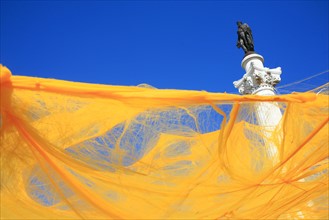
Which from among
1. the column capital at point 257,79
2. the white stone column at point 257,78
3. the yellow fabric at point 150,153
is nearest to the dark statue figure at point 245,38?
the white stone column at point 257,78

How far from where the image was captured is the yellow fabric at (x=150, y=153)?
2.57 meters

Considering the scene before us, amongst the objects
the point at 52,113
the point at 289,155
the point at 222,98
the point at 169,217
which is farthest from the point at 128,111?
the point at 289,155

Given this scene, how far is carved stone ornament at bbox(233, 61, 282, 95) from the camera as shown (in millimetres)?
9383

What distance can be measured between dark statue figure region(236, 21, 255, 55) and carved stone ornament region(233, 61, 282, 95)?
72.5 inches

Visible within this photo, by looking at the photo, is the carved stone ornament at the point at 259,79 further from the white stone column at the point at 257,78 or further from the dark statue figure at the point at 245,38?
the dark statue figure at the point at 245,38

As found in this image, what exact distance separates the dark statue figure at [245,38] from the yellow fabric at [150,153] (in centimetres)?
850

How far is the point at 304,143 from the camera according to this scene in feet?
10.6

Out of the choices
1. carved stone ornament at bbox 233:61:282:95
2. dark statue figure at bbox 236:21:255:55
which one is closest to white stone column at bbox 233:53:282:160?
carved stone ornament at bbox 233:61:282:95

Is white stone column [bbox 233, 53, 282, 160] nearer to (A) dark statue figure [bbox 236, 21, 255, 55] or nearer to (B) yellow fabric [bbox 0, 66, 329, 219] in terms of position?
(A) dark statue figure [bbox 236, 21, 255, 55]

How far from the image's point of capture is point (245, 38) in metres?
12.2

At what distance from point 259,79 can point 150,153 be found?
714 centimetres

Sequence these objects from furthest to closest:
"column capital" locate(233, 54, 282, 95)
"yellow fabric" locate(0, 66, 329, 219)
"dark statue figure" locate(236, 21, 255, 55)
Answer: "dark statue figure" locate(236, 21, 255, 55) → "column capital" locate(233, 54, 282, 95) → "yellow fabric" locate(0, 66, 329, 219)

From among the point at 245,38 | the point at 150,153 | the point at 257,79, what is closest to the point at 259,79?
the point at 257,79

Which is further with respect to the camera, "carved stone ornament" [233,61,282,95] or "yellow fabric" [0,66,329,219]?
"carved stone ornament" [233,61,282,95]
